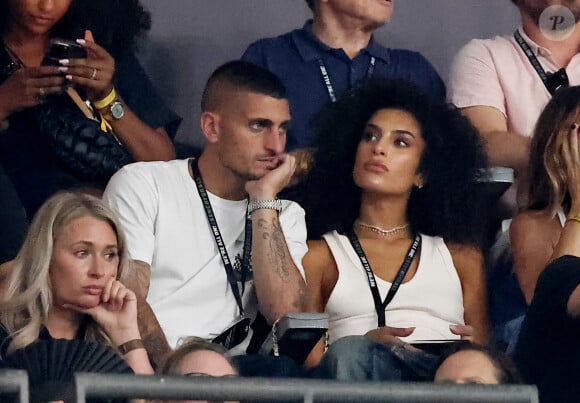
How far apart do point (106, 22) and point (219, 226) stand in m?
0.75

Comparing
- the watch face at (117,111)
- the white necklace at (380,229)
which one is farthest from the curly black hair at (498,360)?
the watch face at (117,111)

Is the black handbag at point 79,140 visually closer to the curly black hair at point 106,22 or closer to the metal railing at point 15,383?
the curly black hair at point 106,22

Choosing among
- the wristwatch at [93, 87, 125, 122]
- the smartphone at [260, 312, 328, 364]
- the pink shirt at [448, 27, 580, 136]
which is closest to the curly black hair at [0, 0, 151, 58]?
the wristwatch at [93, 87, 125, 122]

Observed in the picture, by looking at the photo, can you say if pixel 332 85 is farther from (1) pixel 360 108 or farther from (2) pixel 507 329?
(2) pixel 507 329

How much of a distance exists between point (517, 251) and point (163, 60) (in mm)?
1349

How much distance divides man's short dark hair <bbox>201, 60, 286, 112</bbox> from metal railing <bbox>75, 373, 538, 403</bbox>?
1.78 m

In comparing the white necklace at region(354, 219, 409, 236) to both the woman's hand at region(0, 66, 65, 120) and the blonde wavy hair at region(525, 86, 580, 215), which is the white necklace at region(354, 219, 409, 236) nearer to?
the blonde wavy hair at region(525, 86, 580, 215)

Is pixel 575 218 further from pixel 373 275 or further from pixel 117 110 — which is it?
pixel 117 110

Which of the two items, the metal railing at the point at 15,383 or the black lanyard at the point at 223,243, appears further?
the black lanyard at the point at 223,243

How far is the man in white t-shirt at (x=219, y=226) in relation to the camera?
175 inches

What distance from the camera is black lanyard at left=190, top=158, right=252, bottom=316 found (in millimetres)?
4496

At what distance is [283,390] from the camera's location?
120 inches

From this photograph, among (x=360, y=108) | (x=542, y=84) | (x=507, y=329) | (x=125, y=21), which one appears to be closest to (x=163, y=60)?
(x=125, y=21)

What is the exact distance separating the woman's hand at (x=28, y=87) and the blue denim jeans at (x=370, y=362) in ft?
3.57
